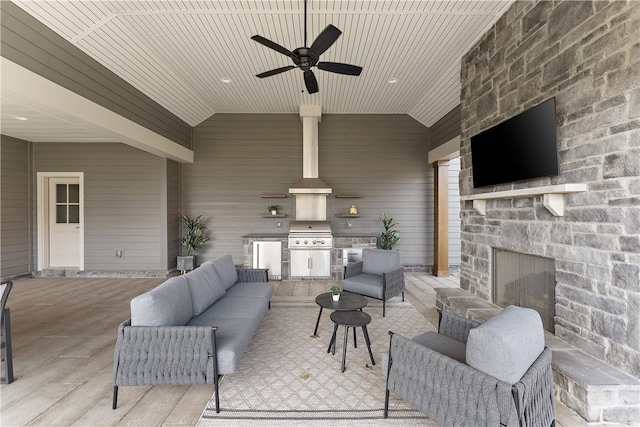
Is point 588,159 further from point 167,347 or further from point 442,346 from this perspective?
point 167,347

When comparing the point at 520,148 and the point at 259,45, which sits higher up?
the point at 259,45

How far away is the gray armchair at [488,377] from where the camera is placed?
1393mm

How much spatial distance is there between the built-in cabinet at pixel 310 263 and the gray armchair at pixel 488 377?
149 inches

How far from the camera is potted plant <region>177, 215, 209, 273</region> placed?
586 cm

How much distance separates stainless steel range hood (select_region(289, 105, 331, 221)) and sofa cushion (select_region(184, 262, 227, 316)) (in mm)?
2958

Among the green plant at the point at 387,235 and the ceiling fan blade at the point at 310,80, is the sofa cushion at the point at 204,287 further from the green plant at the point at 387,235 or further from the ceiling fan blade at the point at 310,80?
the green plant at the point at 387,235

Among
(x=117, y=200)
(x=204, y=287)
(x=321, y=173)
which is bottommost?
(x=204, y=287)

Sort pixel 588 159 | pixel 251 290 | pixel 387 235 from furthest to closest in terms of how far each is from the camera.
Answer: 1. pixel 387 235
2. pixel 251 290
3. pixel 588 159

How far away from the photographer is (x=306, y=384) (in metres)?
2.25

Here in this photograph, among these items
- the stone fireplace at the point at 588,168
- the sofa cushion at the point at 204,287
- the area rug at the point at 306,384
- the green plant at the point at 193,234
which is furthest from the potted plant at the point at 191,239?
the stone fireplace at the point at 588,168

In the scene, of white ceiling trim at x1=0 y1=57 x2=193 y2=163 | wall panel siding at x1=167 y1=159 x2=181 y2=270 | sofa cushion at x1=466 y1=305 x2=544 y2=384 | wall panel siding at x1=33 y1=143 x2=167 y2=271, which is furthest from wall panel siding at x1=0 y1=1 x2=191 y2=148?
sofa cushion at x1=466 y1=305 x2=544 y2=384

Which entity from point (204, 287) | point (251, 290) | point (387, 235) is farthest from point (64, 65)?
point (387, 235)

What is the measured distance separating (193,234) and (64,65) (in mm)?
3735

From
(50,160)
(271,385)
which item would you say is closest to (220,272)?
(271,385)
